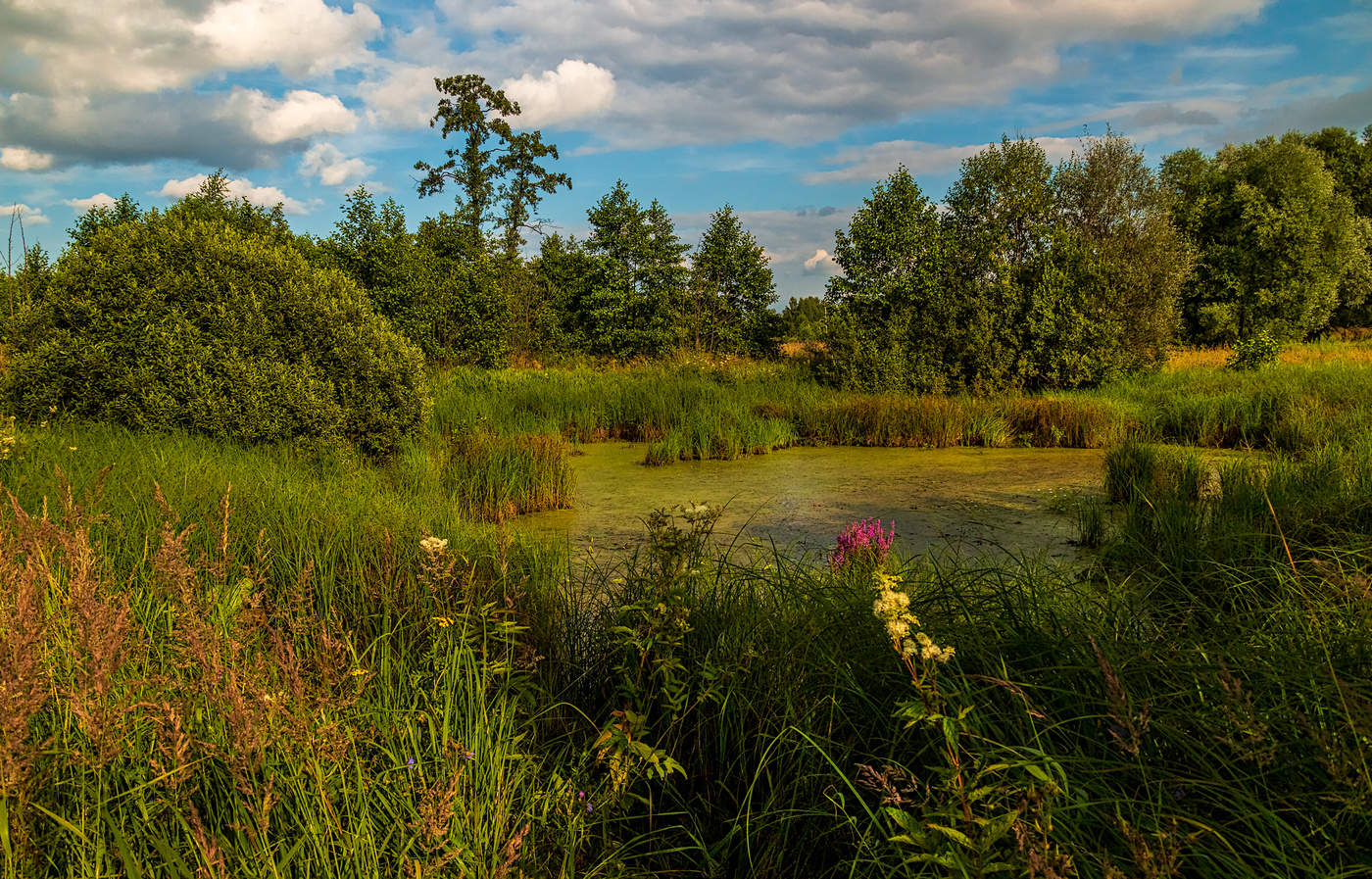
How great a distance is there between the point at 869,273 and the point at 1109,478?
10.1 metres

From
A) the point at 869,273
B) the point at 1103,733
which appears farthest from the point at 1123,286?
the point at 1103,733

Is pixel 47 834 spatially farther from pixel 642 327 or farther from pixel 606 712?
pixel 642 327

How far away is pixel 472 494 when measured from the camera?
5723mm

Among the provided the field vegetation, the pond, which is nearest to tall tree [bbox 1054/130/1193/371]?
the field vegetation

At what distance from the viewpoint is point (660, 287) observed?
22.2 meters

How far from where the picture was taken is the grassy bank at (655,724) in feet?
4.12

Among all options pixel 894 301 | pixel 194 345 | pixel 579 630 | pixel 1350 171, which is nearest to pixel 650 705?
pixel 579 630

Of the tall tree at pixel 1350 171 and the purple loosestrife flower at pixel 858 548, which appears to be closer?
the purple loosestrife flower at pixel 858 548

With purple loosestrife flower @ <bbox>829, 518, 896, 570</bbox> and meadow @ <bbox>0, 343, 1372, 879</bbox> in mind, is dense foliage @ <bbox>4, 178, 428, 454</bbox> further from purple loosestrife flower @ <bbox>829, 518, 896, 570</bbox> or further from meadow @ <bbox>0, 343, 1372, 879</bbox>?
purple loosestrife flower @ <bbox>829, 518, 896, 570</bbox>

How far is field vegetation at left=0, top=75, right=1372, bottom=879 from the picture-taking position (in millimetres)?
1326

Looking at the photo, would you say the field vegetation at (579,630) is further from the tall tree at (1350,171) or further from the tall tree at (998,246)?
the tall tree at (1350,171)

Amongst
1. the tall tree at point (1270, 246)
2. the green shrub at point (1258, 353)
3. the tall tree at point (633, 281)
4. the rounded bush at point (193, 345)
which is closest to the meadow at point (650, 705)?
the rounded bush at point (193, 345)

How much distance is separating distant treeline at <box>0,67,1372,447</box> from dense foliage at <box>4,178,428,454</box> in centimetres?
2

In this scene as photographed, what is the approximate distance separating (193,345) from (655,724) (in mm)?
5064
